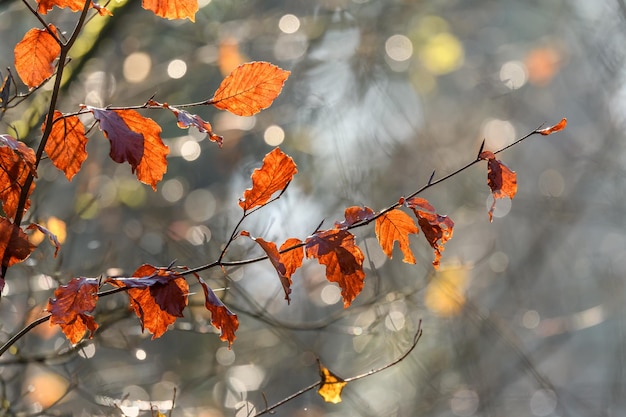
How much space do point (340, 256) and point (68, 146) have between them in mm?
312

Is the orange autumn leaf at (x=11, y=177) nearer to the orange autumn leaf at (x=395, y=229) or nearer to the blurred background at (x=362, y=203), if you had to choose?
the orange autumn leaf at (x=395, y=229)

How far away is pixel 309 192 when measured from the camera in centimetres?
348

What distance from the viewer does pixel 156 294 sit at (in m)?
0.73

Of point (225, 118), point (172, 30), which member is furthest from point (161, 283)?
point (225, 118)

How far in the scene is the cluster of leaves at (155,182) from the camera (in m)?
0.70

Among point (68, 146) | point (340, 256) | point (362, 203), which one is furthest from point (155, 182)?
point (362, 203)

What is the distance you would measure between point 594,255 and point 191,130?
11.9 ft

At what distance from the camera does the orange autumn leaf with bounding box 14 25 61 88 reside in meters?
0.81

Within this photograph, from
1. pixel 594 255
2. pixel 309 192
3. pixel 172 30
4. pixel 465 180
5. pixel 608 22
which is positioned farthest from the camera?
pixel 594 255

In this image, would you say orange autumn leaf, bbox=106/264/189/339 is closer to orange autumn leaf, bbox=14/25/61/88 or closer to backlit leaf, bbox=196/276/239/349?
backlit leaf, bbox=196/276/239/349

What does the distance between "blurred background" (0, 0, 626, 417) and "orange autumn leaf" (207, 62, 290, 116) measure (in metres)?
0.84

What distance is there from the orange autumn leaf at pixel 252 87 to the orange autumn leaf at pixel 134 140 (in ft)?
0.25

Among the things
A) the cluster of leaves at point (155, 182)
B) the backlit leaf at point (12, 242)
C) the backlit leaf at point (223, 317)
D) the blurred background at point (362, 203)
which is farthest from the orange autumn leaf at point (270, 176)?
the blurred background at point (362, 203)

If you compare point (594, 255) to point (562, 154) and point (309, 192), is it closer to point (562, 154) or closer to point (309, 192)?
point (562, 154)
